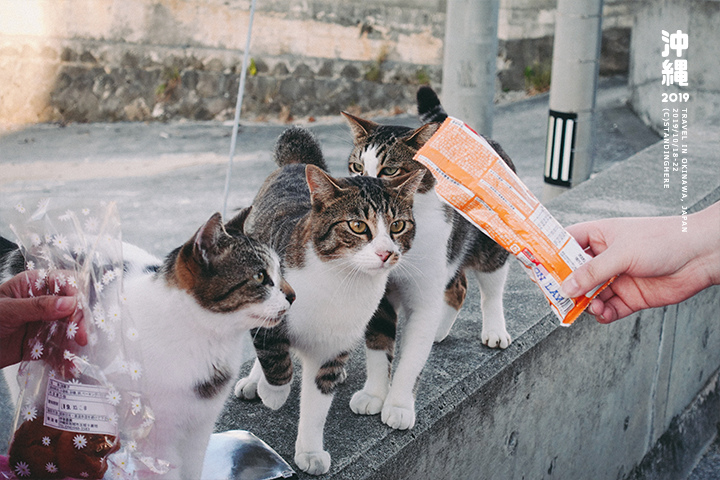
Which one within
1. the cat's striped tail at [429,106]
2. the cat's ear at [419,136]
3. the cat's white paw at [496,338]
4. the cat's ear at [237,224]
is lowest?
the cat's white paw at [496,338]

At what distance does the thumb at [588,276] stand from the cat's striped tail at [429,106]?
26.3 inches

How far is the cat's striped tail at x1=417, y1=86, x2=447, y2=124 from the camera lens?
6.07ft

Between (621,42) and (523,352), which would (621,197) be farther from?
(621,42)

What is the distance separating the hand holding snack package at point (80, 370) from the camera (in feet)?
3.35

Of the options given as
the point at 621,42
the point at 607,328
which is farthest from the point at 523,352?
the point at 621,42

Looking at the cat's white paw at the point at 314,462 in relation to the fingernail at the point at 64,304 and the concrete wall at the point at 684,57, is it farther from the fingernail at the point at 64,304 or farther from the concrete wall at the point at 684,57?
the concrete wall at the point at 684,57

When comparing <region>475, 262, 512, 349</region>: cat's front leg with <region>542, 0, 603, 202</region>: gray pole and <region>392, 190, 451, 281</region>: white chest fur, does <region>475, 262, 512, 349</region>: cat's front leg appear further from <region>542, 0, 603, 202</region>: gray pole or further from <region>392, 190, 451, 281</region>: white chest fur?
<region>542, 0, 603, 202</region>: gray pole

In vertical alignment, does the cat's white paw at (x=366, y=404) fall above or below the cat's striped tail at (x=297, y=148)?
below

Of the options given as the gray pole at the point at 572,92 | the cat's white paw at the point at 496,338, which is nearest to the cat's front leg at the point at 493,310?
the cat's white paw at the point at 496,338

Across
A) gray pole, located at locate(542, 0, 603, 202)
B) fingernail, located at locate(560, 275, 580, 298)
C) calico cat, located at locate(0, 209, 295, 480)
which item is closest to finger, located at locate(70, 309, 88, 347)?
calico cat, located at locate(0, 209, 295, 480)

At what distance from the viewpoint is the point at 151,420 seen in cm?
106

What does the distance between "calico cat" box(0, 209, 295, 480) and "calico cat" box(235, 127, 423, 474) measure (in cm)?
19

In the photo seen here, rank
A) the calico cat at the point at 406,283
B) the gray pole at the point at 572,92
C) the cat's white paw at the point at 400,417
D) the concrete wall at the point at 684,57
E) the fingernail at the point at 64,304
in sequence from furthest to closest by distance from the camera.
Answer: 1. the concrete wall at the point at 684,57
2. the gray pole at the point at 572,92
3. the calico cat at the point at 406,283
4. the cat's white paw at the point at 400,417
5. the fingernail at the point at 64,304

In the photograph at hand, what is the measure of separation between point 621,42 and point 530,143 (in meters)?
2.07
